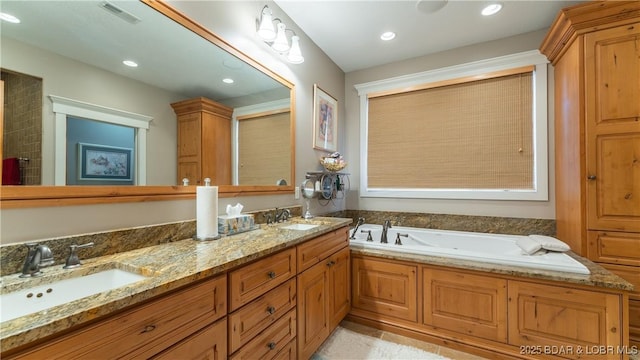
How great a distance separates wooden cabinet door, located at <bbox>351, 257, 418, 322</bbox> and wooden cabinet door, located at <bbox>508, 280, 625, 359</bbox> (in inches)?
26.0

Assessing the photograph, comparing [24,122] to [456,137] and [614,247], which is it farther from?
[614,247]

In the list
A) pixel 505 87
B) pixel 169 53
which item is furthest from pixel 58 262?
pixel 505 87

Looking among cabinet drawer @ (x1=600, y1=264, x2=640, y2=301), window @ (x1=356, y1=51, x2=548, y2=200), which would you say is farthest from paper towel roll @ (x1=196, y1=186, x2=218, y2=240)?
cabinet drawer @ (x1=600, y1=264, x2=640, y2=301)

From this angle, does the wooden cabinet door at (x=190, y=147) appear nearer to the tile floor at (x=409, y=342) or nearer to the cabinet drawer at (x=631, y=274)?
the tile floor at (x=409, y=342)

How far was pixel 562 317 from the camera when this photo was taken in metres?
1.64

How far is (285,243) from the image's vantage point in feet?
4.47

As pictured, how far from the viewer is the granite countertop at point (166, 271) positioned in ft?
1.90

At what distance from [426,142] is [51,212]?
310 centimetres

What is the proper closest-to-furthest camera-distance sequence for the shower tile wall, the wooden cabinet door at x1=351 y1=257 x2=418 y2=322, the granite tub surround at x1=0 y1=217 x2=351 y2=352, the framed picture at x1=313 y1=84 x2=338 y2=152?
the granite tub surround at x1=0 y1=217 x2=351 y2=352 < the shower tile wall < the wooden cabinet door at x1=351 y1=257 x2=418 y2=322 < the framed picture at x1=313 y1=84 x2=338 y2=152

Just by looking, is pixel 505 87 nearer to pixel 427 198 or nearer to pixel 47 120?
pixel 427 198

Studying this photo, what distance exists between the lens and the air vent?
1.11m

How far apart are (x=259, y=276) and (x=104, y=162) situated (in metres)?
0.87

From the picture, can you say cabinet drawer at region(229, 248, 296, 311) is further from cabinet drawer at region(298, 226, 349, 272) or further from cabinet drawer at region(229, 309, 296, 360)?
cabinet drawer at region(229, 309, 296, 360)

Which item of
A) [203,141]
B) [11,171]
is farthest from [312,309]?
[11,171]
